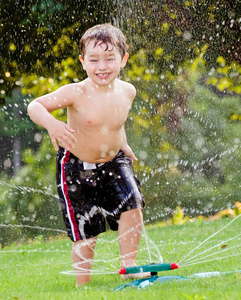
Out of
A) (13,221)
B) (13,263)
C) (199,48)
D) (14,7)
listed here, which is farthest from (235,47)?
(13,263)

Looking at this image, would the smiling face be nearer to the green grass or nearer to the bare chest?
the bare chest

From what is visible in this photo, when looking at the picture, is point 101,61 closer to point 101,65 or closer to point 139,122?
point 101,65

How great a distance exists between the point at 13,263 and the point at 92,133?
1.62 meters

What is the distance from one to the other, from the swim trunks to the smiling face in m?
0.44

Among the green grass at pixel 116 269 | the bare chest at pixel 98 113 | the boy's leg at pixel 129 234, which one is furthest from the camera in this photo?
the bare chest at pixel 98 113

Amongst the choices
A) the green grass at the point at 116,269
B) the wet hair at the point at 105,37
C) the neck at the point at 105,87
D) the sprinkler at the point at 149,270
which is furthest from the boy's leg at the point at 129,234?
the wet hair at the point at 105,37

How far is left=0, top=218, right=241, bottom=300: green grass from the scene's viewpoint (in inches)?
76.6

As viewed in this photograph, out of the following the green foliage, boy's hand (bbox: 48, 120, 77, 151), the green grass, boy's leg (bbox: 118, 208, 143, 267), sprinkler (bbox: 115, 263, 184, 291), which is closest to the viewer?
the green grass

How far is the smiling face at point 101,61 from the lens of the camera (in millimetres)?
2580

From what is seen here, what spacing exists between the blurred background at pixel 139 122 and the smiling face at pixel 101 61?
10.7ft

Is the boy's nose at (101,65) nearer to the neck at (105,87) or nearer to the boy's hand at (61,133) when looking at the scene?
the neck at (105,87)

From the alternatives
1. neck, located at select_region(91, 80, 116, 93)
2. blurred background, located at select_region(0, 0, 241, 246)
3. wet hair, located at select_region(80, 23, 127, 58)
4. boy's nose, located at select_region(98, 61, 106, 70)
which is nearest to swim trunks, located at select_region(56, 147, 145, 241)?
neck, located at select_region(91, 80, 116, 93)

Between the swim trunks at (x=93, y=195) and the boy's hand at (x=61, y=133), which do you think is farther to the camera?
the swim trunks at (x=93, y=195)

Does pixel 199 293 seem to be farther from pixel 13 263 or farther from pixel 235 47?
pixel 235 47
